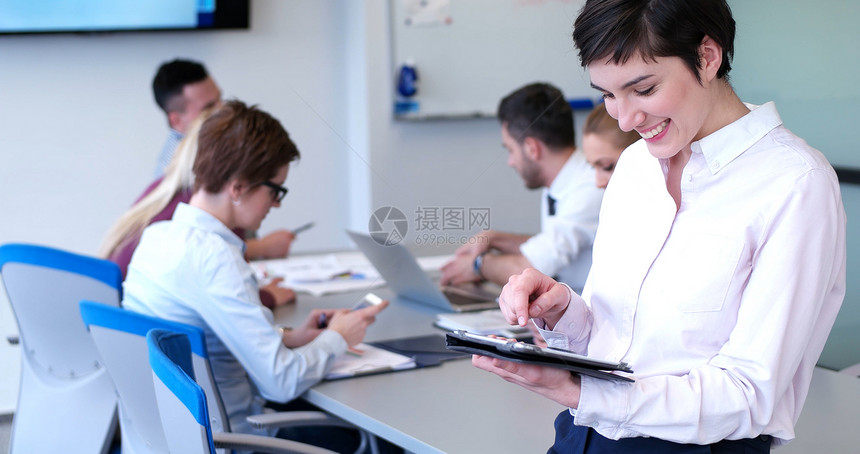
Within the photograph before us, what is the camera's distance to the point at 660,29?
3.48 feet

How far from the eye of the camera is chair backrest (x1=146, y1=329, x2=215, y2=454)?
3.42 feet

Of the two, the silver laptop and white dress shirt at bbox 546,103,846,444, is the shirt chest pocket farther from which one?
the silver laptop

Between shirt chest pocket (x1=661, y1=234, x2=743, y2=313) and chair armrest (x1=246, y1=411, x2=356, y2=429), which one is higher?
shirt chest pocket (x1=661, y1=234, x2=743, y2=313)

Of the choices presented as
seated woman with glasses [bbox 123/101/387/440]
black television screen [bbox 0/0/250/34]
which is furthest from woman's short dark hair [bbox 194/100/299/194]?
black television screen [bbox 0/0/250/34]

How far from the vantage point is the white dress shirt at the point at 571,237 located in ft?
8.52

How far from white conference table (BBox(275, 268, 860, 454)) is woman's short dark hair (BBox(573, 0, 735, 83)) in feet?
2.30

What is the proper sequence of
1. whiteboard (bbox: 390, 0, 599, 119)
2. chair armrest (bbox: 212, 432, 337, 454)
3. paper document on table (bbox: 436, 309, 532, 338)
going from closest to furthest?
chair armrest (bbox: 212, 432, 337, 454) → paper document on table (bbox: 436, 309, 532, 338) → whiteboard (bbox: 390, 0, 599, 119)

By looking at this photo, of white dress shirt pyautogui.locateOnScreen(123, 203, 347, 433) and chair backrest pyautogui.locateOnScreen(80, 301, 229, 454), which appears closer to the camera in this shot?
chair backrest pyautogui.locateOnScreen(80, 301, 229, 454)

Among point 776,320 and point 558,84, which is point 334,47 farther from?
point 776,320

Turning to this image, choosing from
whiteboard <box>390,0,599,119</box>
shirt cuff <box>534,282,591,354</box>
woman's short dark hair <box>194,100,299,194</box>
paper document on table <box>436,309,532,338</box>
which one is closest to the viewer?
shirt cuff <box>534,282,591,354</box>

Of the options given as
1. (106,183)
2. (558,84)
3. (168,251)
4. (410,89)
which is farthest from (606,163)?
(106,183)

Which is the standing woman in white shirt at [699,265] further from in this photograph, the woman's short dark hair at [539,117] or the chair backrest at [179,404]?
the woman's short dark hair at [539,117]

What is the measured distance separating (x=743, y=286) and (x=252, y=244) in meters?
2.38

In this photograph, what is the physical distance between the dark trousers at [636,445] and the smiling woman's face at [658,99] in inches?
15.4
